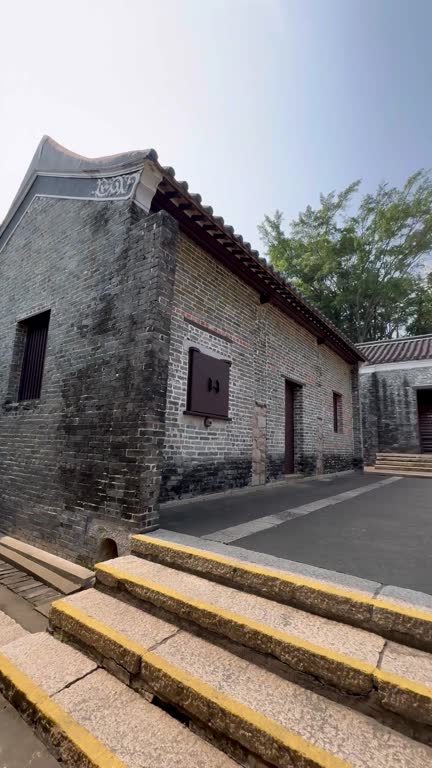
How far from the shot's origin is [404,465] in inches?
468

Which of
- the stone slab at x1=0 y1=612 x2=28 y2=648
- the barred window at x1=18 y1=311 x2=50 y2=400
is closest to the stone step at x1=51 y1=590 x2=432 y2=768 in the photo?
the stone slab at x1=0 y1=612 x2=28 y2=648

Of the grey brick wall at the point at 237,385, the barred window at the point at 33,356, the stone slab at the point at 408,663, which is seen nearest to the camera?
the stone slab at the point at 408,663

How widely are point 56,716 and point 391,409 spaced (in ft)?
50.3

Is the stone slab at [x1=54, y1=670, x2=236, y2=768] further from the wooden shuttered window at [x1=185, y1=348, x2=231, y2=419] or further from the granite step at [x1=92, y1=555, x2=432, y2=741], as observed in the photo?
the wooden shuttered window at [x1=185, y1=348, x2=231, y2=419]

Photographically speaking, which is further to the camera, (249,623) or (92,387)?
(92,387)

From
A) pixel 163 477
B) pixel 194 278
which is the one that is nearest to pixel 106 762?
pixel 163 477

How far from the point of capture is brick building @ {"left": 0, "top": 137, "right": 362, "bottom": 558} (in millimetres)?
3607

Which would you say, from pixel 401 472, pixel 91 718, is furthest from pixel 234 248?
pixel 401 472

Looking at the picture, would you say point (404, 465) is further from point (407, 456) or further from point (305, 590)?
point (305, 590)

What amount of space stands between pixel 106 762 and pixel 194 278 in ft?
17.1

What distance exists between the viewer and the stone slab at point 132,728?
4.80ft

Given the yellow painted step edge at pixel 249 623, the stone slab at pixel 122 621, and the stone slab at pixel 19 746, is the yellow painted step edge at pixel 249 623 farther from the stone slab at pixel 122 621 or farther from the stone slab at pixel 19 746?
the stone slab at pixel 19 746

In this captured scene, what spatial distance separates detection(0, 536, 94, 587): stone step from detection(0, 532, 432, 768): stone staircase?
1.11 metres

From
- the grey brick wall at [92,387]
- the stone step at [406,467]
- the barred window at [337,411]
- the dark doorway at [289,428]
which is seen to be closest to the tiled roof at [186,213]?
the grey brick wall at [92,387]
